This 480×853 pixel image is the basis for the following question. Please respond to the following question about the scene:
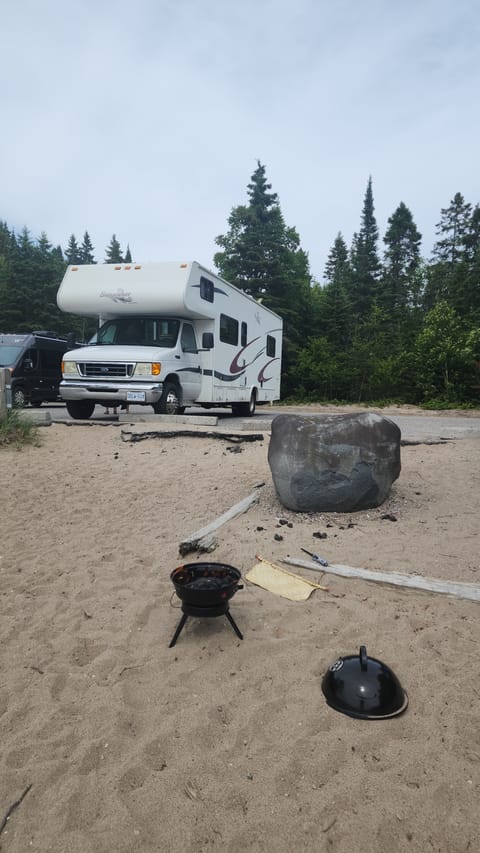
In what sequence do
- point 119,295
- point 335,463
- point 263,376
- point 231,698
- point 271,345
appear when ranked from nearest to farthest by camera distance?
point 231,698
point 335,463
point 119,295
point 263,376
point 271,345

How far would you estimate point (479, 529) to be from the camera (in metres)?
4.36

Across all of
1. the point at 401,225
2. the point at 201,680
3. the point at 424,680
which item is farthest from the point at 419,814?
the point at 401,225

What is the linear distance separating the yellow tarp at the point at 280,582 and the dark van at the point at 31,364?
449 inches

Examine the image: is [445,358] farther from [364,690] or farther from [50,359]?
[364,690]

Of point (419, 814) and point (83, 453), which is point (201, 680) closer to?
point (419, 814)

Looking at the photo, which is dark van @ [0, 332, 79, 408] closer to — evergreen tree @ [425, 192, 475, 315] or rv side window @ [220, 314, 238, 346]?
rv side window @ [220, 314, 238, 346]

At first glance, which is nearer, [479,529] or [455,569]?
[455,569]

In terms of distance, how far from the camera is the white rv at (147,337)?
9750 millimetres

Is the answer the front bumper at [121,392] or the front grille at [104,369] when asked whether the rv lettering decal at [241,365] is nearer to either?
the front bumper at [121,392]

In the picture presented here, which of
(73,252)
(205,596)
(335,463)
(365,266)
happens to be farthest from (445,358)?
(73,252)

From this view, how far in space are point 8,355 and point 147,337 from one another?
18.4 feet

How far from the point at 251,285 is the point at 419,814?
29788 mm

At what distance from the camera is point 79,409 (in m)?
11.0

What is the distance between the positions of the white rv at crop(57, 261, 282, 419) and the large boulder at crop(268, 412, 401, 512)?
17.8ft
